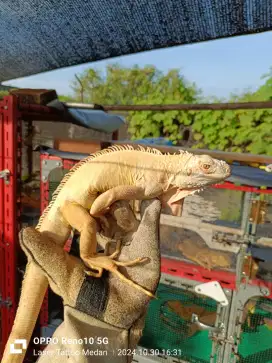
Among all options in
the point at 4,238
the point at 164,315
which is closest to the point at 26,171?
the point at 4,238

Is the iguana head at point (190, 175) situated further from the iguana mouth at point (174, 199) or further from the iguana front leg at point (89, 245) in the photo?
the iguana front leg at point (89, 245)

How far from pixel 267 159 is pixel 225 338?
43.7 inches

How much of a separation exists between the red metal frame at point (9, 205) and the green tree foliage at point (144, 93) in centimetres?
186

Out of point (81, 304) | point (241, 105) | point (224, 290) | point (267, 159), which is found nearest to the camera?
point (81, 304)

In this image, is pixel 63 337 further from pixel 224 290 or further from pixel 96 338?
pixel 224 290

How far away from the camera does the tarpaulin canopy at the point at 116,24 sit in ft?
3.51

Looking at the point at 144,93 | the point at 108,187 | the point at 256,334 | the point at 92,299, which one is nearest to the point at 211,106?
the point at 108,187

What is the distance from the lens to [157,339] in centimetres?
214

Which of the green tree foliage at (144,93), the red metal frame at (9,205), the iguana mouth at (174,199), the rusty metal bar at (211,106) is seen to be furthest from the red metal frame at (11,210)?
the green tree foliage at (144,93)

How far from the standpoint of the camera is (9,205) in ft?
6.74

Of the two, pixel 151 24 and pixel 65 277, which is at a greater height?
pixel 151 24

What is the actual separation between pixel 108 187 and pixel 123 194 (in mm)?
81

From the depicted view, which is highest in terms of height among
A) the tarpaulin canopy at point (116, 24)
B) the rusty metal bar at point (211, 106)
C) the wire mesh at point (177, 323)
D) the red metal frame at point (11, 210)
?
the tarpaulin canopy at point (116, 24)

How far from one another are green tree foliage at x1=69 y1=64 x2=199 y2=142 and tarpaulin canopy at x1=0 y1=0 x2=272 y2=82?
2334mm
